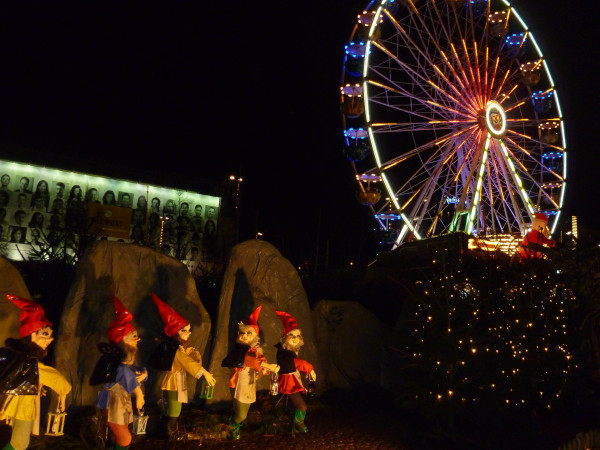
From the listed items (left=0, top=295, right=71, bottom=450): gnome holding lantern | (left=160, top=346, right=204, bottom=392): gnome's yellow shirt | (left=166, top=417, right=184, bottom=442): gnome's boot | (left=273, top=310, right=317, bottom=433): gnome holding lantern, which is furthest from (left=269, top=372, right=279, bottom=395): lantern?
(left=0, top=295, right=71, bottom=450): gnome holding lantern

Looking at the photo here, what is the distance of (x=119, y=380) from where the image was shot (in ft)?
19.0

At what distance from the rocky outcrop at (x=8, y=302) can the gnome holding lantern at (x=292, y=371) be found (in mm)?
3036

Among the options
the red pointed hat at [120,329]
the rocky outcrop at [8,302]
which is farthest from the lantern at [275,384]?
the rocky outcrop at [8,302]

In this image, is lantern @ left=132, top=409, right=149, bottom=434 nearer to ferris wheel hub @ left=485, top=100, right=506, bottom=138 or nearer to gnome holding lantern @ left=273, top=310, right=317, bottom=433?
gnome holding lantern @ left=273, top=310, right=317, bottom=433

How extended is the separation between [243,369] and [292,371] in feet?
2.13

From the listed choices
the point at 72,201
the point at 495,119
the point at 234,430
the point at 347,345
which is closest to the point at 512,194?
the point at 495,119

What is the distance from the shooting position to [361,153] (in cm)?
1630

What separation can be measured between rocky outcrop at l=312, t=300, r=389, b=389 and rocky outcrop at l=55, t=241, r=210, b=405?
7.39 feet

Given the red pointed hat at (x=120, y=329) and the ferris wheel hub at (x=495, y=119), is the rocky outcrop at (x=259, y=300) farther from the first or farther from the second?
the ferris wheel hub at (x=495, y=119)

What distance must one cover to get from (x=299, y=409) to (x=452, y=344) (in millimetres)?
1982

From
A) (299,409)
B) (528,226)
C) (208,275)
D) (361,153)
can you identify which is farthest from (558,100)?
(299,409)

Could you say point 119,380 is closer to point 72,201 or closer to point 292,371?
point 292,371

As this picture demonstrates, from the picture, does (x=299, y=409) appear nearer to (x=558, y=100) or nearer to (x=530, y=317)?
(x=530, y=317)

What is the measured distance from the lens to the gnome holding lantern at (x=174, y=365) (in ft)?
21.5
